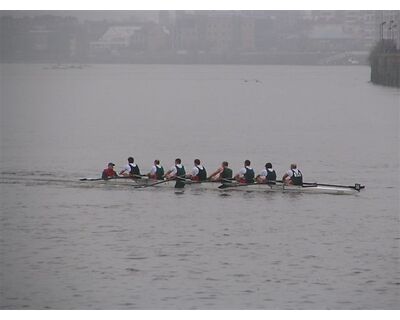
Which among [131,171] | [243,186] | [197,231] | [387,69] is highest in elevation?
[387,69]

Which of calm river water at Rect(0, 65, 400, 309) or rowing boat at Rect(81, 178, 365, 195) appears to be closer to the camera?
calm river water at Rect(0, 65, 400, 309)

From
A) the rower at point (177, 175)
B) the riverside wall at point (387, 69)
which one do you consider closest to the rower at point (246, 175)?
the rower at point (177, 175)

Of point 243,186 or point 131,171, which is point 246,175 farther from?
point 131,171

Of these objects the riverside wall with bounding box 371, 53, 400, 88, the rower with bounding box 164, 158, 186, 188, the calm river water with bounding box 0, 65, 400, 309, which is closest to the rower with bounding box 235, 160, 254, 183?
the calm river water with bounding box 0, 65, 400, 309

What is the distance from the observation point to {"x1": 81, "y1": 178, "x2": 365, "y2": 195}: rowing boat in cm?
3759

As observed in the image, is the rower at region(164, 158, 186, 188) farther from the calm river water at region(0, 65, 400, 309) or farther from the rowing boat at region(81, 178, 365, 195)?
the calm river water at region(0, 65, 400, 309)

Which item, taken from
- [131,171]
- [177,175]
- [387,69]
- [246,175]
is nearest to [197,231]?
[246,175]

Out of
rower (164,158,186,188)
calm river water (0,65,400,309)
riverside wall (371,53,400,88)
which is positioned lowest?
calm river water (0,65,400,309)

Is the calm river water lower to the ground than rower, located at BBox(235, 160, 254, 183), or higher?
lower

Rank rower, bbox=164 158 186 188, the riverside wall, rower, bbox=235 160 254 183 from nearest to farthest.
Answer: rower, bbox=235 160 254 183 → rower, bbox=164 158 186 188 → the riverside wall

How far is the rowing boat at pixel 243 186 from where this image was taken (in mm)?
37594

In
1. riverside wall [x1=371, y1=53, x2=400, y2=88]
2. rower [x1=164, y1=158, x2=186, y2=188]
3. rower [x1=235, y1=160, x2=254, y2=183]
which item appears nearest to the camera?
rower [x1=235, y1=160, x2=254, y2=183]

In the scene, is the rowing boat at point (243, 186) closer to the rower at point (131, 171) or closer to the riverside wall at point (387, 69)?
the rower at point (131, 171)

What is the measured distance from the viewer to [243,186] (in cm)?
3788
